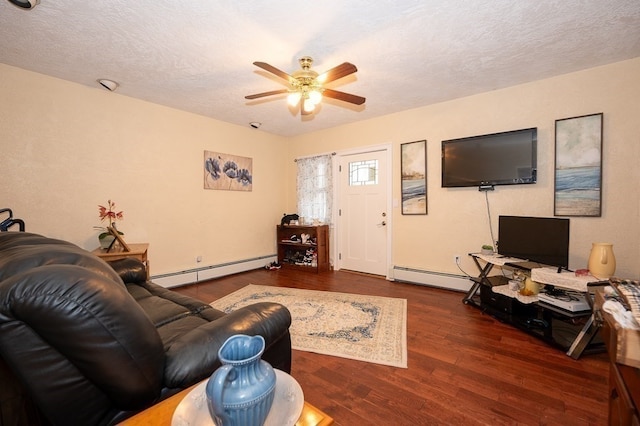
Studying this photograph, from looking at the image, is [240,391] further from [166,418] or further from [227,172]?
[227,172]

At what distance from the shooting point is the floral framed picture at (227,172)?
4.33 metres

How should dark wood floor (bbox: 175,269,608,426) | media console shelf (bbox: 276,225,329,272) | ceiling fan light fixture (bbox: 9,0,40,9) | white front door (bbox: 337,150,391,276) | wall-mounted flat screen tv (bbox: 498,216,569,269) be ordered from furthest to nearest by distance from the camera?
1. media console shelf (bbox: 276,225,329,272)
2. white front door (bbox: 337,150,391,276)
3. wall-mounted flat screen tv (bbox: 498,216,569,269)
4. ceiling fan light fixture (bbox: 9,0,40,9)
5. dark wood floor (bbox: 175,269,608,426)

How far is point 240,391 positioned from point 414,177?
386cm

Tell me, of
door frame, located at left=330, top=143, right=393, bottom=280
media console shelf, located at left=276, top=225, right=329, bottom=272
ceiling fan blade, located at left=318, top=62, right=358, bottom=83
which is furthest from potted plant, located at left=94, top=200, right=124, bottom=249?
door frame, located at left=330, top=143, right=393, bottom=280

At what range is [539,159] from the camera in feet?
10.0

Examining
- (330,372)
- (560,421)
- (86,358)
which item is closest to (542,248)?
(560,421)

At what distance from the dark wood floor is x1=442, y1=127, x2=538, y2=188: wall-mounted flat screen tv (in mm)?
1697

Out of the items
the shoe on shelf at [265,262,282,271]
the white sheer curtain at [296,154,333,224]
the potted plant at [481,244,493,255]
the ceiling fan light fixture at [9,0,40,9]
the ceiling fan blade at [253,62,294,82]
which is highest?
the ceiling fan light fixture at [9,0,40,9]

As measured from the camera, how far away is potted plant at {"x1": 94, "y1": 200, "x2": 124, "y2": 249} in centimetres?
297

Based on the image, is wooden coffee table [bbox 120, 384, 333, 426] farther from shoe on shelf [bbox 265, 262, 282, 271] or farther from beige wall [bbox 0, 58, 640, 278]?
shoe on shelf [bbox 265, 262, 282, 271]

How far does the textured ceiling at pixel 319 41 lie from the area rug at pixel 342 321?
2587 millimetres

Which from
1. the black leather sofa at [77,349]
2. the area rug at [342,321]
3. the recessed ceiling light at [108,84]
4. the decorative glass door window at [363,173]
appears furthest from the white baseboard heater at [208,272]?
the black leather sofa at [77,349]

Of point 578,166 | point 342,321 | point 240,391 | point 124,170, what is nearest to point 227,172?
point 124,170

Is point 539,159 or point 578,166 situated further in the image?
point 539,159
